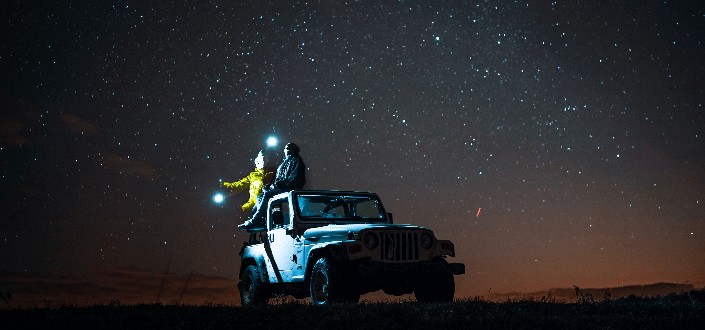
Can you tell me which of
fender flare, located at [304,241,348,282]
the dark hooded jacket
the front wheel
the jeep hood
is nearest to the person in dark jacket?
the dark hooded jacket

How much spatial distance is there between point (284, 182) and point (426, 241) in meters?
3.70

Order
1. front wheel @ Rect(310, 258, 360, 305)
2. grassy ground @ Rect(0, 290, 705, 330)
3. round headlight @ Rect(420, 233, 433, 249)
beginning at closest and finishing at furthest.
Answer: grassy ground @ Rect(0, 290, 705, 330) → front wheel @ Rect(310, 258, 360, 305) → round headlight @ Rect(420, 233, 433, 249)

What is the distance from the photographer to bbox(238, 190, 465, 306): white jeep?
39.3ft

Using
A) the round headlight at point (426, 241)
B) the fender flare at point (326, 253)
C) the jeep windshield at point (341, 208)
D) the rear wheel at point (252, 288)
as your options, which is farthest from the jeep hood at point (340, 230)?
the rear wheel at point (252, 288)

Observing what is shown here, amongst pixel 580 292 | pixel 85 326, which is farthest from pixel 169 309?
pixel 580 292

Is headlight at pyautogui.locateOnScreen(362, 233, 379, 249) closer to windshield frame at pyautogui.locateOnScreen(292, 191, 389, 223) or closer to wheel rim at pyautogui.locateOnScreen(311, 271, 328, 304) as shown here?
wheel rim at pyautogui.locateOnScreen(311, 271, 328, 304)

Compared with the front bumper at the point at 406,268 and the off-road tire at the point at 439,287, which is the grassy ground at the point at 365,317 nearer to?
the front bumper at the point at 406,268

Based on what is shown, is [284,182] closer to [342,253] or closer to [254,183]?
[254,183]

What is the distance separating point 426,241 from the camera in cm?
1265

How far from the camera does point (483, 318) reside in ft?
32.7

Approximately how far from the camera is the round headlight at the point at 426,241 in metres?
12.6

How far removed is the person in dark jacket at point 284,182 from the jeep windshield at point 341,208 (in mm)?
921

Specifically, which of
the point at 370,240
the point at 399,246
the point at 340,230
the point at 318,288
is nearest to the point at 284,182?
the point at 340,230

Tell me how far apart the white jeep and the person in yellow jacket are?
65.9 inches
